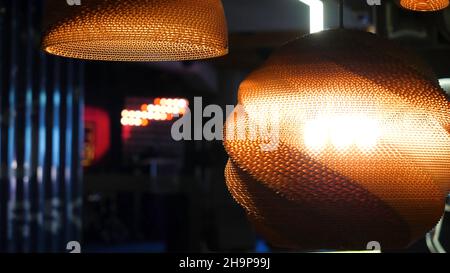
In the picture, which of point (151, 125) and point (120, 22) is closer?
point (120, 22)

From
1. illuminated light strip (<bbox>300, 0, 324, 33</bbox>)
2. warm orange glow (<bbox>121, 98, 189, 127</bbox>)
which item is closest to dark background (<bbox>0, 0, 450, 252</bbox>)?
warm orange glow (<bbox>121, 98, 189, 127</bbox>)

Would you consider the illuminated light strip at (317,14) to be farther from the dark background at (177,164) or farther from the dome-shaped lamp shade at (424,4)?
the dark background at (177,164)

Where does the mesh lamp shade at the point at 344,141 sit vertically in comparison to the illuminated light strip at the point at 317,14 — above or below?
below

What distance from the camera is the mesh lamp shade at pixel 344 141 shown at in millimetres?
1175

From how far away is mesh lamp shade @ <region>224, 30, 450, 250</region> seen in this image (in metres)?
1.17

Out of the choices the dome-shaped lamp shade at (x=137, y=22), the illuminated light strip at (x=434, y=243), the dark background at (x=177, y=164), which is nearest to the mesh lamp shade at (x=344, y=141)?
the dome-shaped lamp shade at (x=137, y=22)

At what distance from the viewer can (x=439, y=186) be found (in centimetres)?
126

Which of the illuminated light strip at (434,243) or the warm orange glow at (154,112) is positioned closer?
the illuminated light strip at (434,243)

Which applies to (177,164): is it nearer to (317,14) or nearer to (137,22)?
(317,14)

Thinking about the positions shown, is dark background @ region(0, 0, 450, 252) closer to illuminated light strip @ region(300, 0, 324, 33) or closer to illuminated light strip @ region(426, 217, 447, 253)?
illuminated light strip @ region(426, 217, 447, 253)

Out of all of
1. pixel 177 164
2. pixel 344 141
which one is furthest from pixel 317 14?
pixel 177 164

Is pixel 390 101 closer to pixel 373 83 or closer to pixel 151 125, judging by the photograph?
pixel 373 83

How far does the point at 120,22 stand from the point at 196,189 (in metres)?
7.30
